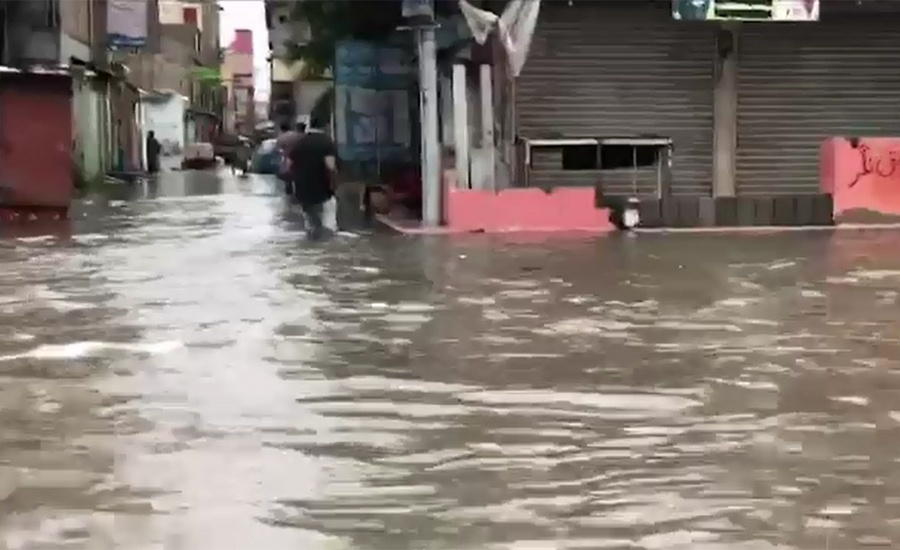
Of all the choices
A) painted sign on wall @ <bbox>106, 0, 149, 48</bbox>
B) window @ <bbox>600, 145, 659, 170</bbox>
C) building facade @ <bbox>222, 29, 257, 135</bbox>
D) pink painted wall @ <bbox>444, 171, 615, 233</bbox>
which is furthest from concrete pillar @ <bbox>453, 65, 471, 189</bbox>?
building facade @ <bbox>222, 29, 257, 135</bbox>

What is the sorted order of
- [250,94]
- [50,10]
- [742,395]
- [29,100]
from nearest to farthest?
[742,395] → [29,100] → [50,10] → [250,94]

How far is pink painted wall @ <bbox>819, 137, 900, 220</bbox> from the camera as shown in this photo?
2150 centimetres

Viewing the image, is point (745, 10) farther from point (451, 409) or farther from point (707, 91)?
point (451, 409)

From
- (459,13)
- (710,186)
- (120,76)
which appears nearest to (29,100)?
(459,13)

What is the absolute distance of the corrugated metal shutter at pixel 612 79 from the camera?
23.5m

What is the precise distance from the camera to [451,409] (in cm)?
773

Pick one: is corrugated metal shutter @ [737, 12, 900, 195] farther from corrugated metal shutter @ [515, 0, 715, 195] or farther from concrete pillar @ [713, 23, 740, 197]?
corrugated metal shutter @ [515, 0, 715, 195]

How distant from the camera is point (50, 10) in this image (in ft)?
113

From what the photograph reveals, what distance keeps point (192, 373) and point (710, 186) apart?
657 inches

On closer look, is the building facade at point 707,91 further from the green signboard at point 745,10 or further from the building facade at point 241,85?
the building facade at point 241,85

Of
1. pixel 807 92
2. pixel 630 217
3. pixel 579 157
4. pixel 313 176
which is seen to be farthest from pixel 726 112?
pixel 313 176

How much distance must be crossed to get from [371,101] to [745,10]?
290 inches

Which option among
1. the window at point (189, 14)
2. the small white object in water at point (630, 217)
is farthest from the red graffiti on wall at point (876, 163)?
the window at point (189, 14)

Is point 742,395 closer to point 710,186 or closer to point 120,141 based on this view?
point 710,186
